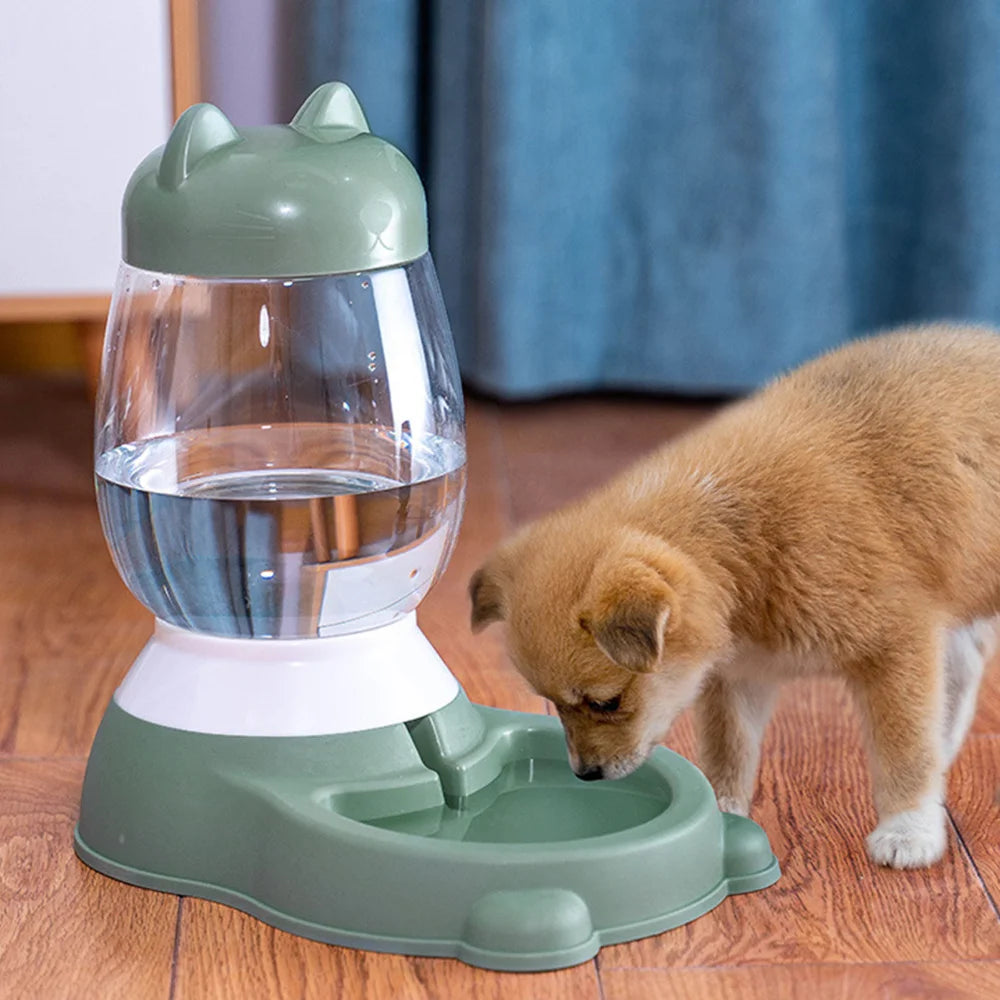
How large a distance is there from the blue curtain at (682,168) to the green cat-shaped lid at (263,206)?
1134 millimetres

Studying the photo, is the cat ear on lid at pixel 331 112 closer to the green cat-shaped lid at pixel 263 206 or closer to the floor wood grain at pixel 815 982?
the green cat-shaped lid at pixel 263 206

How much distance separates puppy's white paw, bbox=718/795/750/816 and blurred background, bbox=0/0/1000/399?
1.13 meters

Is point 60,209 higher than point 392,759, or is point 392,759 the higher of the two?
point 60,209

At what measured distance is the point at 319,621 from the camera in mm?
1155

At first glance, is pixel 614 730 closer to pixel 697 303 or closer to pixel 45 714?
pixel 45 714

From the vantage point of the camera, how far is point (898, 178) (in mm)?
2295

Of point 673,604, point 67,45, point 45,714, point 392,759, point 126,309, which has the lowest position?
point 45,714

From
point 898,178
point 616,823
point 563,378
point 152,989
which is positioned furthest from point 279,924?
point 898,178

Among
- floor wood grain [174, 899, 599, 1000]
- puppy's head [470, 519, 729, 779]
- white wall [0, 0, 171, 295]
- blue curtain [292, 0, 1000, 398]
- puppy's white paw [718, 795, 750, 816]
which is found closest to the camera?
floor wood grain [174, 899, 599, 1000]

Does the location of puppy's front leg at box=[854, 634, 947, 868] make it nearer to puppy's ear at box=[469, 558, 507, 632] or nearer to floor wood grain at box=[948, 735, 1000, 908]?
floor wood grain at box=[948, 735, 1000, 908]

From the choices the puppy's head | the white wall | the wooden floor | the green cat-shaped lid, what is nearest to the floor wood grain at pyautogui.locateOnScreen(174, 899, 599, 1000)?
the wooden floor

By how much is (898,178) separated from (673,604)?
1.40m

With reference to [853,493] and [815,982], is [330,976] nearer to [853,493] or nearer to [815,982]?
[815,982]

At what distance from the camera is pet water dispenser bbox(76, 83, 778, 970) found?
3.31 ft
